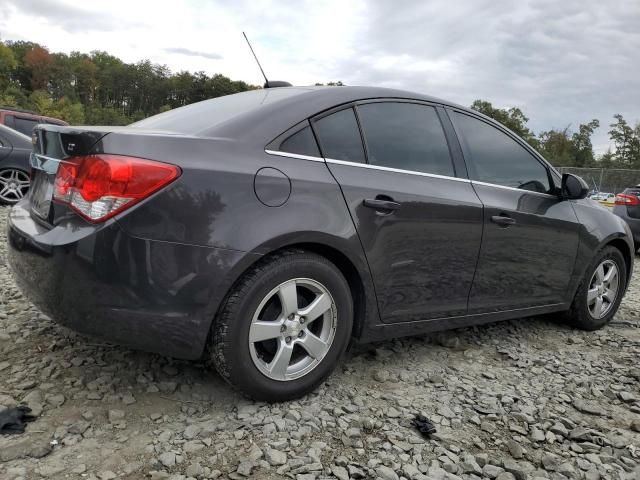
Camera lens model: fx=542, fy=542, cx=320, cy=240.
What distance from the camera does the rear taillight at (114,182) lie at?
2.11 meters

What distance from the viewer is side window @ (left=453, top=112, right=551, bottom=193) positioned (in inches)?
131

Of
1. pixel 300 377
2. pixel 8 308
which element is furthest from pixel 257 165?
pixel 8 308

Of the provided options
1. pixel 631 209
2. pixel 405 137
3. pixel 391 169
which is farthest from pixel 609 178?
Answer: pixel 391 169

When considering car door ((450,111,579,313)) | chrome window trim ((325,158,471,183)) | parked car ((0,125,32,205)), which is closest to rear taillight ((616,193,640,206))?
car door ((450,111,579,313))

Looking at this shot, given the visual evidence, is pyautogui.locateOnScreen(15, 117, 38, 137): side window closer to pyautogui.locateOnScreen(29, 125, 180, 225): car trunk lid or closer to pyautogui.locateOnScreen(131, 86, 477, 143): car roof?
pyautogui.locateOnScreen(131, 86, 477, 143): car roof

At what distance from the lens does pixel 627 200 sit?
9.05 metres

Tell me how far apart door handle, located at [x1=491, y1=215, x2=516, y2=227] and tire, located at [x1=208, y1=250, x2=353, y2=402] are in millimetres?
1172

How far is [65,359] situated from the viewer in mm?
2812

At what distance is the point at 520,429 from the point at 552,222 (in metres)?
1.63

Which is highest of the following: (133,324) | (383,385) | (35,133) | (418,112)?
(418,112)

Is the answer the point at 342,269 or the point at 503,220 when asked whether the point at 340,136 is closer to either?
the point at 342,269

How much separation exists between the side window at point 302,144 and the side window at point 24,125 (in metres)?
9.48

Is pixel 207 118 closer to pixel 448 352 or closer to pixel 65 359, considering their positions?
pixel 65 359

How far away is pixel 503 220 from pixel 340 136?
4.05 feet
